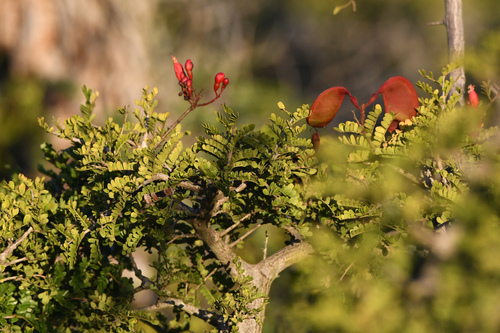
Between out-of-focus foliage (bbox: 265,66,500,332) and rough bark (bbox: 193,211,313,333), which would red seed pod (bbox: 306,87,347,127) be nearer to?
out-of-focus foliage (bbox: 265,66,500,332)

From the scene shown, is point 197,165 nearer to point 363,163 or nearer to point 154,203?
point 154,203

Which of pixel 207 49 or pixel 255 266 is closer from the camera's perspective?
pixel 255 266

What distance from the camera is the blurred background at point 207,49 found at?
Answer: 5.84m

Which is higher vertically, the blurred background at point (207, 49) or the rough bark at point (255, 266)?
the blurred background at point (207, 49)

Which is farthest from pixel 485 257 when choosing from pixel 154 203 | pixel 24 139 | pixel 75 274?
pixel 24 139

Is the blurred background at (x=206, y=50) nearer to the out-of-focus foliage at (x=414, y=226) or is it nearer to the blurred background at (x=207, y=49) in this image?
the blurred background at (x=207, y=49)

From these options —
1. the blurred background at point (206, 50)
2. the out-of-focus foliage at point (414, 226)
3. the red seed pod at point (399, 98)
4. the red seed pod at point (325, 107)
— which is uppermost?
the blurred background at point (206, 50)

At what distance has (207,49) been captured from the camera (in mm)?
13750

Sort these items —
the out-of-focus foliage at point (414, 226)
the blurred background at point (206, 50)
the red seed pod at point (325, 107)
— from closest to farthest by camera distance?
the out-of-focus foliage at point (414, 226), the red seed pod at point (325, 107), the blurred background at point (206, 50)

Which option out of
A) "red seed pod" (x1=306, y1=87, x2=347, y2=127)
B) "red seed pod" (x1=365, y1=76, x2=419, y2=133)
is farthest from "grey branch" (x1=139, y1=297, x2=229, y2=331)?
"red seed pod" (x1=365, y1=76, x2=419, y2=133)

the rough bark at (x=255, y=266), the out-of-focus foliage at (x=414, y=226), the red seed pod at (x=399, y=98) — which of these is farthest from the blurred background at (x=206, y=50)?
the red seed pod at (x=399, y=98)

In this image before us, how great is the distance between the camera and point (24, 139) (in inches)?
173

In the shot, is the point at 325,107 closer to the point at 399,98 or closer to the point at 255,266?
the point at 399,98

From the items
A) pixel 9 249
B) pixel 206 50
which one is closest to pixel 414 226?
pixel 9 249
